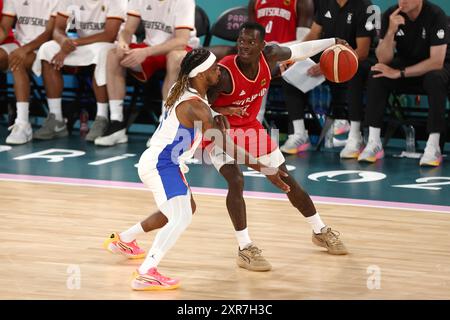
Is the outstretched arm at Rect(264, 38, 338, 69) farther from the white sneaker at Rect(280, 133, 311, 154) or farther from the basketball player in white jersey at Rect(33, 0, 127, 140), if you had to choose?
the basketball player in white jersey at Rect(33, 0, 127, 140)

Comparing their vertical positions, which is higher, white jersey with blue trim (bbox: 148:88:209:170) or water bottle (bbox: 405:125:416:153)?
white jersey with blue trim (bbox: 148:88:209:170)

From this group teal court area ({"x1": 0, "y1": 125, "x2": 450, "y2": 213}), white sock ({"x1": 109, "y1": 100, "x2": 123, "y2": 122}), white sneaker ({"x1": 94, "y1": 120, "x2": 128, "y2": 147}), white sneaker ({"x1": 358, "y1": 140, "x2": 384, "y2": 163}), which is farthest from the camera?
white sock ({"x1": 109, "y1": 100, "x2": 123, "y2": 122})

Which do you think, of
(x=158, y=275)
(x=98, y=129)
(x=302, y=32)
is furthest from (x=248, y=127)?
(x=98, y=129)

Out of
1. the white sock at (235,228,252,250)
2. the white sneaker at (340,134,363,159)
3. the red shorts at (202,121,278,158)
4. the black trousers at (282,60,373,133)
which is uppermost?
the red shorts at (202,121,278,158)

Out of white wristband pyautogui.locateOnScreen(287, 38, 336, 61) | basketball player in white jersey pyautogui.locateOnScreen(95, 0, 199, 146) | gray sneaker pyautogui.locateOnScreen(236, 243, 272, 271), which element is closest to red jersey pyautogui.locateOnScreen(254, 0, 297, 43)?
basketball player in white jersey pyautogui.locateOnScreen(95, 0, 199, 146)

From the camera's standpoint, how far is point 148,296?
502 cm

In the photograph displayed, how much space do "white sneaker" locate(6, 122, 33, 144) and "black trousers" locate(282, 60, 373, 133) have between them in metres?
2.61

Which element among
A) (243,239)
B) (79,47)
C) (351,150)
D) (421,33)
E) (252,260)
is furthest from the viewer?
(79,47)

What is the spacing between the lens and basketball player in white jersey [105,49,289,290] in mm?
5176

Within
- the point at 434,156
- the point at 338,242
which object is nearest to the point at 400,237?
the point at 338,242

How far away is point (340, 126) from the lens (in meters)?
9.89

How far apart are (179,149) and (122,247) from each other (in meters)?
0.80

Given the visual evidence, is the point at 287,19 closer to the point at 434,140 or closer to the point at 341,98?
the point at 341,98

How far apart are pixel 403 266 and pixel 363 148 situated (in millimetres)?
3803
